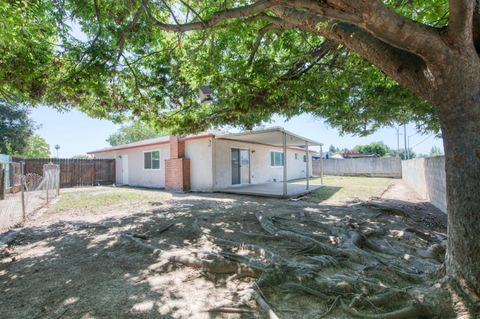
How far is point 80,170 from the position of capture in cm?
1712

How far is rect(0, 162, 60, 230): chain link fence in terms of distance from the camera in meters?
6.50

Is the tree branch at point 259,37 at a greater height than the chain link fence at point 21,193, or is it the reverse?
the tree branch at point 259,37

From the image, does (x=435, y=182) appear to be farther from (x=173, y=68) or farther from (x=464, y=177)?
(x=173, y=68)

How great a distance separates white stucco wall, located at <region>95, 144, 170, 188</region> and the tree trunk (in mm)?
13560

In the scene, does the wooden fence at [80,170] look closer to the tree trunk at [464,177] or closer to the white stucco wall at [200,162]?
the white stucco wall at [200,162]

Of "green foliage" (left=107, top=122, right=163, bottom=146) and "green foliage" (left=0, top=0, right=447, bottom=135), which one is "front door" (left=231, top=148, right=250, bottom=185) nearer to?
"green foliage" (left=0, top=0, right=447, bottom=135)

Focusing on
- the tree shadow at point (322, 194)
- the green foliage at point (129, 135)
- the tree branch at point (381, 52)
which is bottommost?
the tree shadow at point (322, 194)

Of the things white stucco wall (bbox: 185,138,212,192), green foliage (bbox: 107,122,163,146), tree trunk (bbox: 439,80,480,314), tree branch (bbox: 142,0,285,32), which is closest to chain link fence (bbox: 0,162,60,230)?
tree branch (bbox: 142,0,285,32)

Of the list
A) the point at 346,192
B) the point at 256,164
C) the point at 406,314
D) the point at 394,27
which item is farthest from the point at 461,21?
the point at 256,164

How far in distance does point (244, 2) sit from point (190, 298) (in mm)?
5107

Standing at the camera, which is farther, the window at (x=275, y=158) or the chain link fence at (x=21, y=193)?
the window at (x=275, y=158)

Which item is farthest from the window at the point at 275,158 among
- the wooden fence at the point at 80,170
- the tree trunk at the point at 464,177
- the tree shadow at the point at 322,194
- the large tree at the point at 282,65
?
the tree trunk at the point at 464,177

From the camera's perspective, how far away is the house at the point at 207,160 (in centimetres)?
1248

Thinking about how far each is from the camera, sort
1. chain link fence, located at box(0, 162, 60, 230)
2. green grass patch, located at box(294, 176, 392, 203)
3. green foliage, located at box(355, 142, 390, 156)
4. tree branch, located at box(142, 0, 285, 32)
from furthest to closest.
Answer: green foliage, located at box(355, 142, 390, 156)
green grass patch, located at box(294, 176, 392, 203)
chain link fence, located at box(0, 162, 60, 230)
tree branch, located at box(142, 0, 285, 32)
